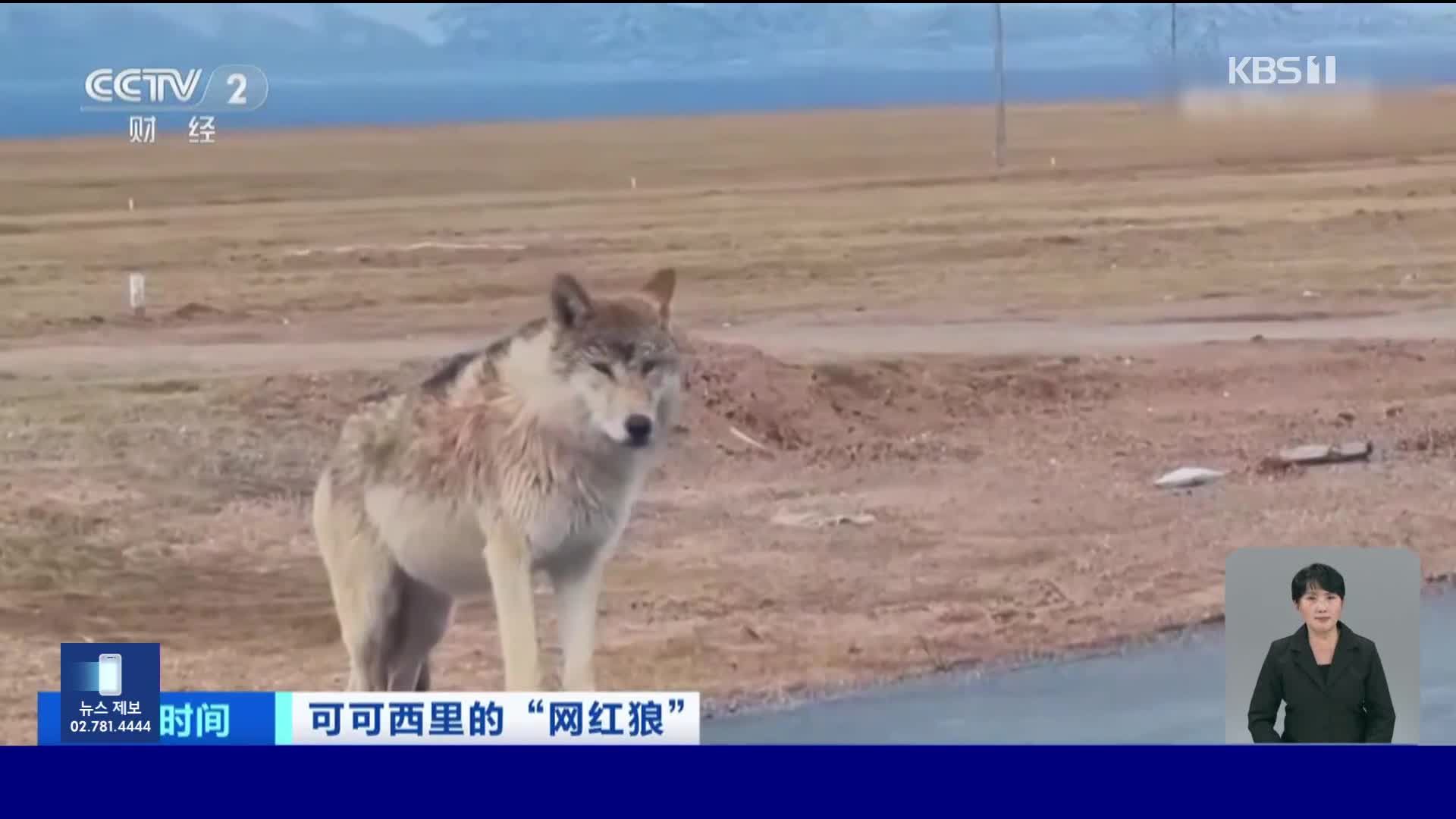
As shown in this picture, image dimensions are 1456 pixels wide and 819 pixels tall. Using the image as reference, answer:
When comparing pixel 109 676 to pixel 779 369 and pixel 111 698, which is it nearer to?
pixel 111 698

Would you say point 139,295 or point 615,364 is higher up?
point 139,295

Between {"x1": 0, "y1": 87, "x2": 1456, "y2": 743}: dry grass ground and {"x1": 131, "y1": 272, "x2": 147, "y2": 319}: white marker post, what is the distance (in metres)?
0.04

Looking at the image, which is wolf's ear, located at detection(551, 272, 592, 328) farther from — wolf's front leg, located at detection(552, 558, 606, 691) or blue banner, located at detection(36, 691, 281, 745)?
blue banner, located at detection(36, 691, 281, 745)

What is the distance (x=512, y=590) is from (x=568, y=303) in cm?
73

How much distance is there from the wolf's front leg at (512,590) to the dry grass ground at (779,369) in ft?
1.57

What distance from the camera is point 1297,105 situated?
6.95 meters

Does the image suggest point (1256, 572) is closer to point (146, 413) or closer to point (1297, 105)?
point (1297, 105)

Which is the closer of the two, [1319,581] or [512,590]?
[512,590]

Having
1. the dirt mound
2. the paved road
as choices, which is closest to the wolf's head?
the paved road

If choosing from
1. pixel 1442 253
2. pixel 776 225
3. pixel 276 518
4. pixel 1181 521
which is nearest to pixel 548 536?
pixel 276 518

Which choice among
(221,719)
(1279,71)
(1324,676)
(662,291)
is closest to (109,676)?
(221,719)

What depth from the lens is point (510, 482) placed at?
242 inches

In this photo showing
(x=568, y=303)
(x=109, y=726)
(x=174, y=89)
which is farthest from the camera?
(x=174, y=89)

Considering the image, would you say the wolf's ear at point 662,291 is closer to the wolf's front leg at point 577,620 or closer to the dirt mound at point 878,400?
the wolf's front leg at point 577,620
